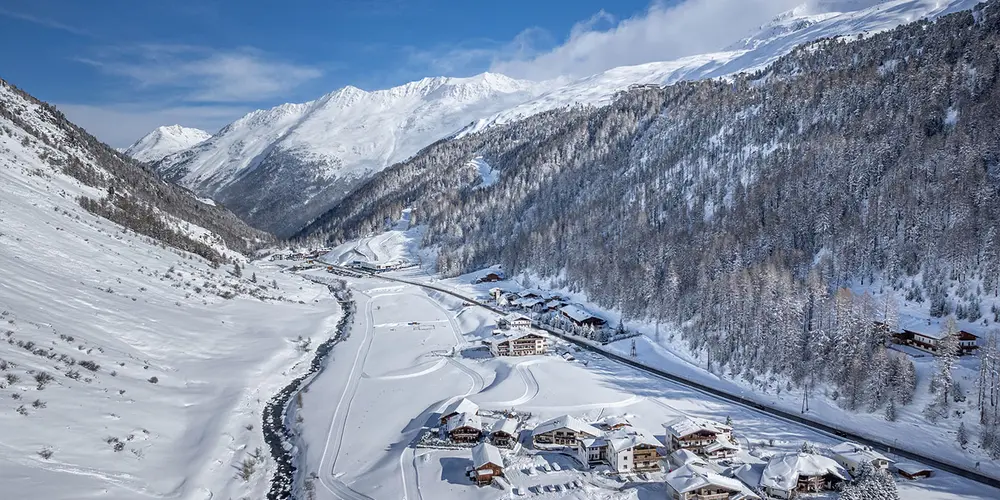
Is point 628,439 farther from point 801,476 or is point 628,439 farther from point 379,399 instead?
point 379,399

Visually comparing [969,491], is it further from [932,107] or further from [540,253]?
[540,253]

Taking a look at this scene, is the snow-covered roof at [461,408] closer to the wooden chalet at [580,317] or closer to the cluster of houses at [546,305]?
the cluster of houses at [546,305]

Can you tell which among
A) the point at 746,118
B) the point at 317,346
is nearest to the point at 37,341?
the point at 317,346

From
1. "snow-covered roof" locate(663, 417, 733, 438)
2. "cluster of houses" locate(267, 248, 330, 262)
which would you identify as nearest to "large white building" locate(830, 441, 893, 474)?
"snow-covered roof" locate(663, 417, 733, 438)

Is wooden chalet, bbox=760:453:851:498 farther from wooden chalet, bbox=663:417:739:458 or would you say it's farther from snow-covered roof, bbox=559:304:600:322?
snow-covered roof, bbox=559:304:600:322

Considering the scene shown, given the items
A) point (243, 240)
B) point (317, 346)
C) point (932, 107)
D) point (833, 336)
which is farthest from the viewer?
point (243, 240)

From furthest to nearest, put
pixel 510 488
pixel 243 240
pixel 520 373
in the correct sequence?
pixel 243 240 → pixel 520 373 → pixel 510 488
